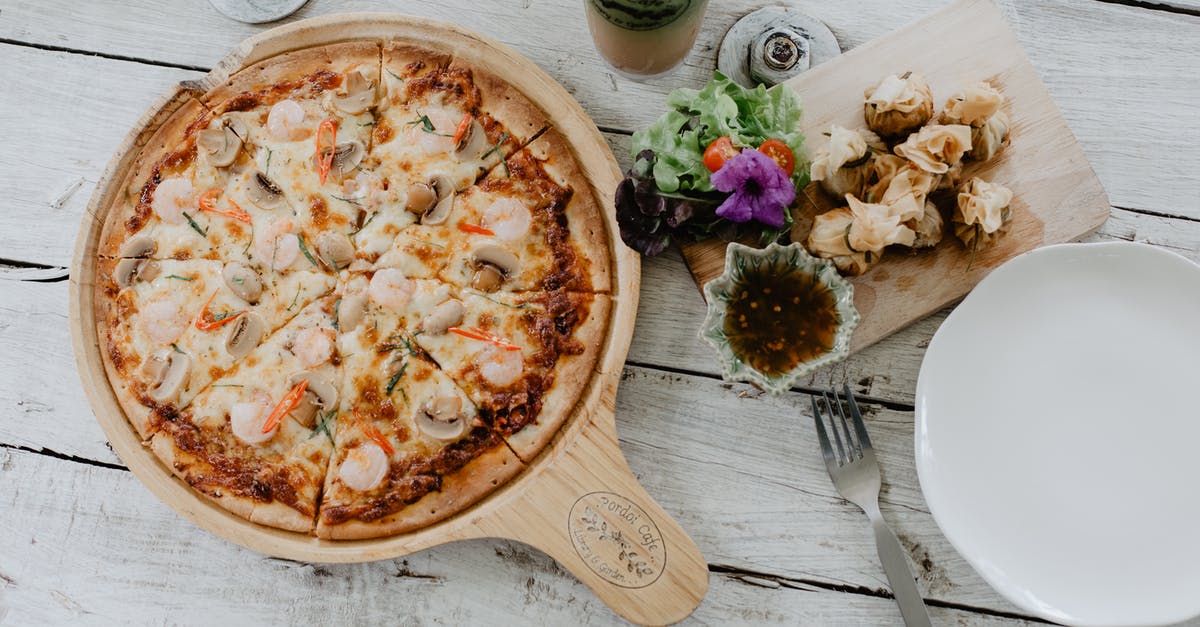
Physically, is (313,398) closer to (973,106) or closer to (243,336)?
(243,336)

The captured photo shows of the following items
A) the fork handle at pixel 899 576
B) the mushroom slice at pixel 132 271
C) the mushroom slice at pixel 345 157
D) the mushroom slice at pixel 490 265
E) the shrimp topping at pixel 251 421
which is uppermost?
the mushroom slice at pixel 345 157

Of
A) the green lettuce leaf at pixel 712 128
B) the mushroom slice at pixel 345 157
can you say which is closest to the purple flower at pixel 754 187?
the green lettuce leaf at pixel 712 128

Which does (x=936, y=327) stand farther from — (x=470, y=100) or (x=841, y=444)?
(x=470, y=100)

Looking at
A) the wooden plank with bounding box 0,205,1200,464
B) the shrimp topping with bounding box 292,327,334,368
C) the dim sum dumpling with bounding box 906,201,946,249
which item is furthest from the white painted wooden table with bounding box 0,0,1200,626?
the shrimp topping with bounding box 292,327,334,368

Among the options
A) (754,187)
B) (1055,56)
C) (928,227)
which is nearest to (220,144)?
(754,187)

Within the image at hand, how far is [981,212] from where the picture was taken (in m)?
2.80

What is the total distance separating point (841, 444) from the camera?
3113mm

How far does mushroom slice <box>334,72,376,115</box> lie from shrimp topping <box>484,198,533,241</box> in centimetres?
69

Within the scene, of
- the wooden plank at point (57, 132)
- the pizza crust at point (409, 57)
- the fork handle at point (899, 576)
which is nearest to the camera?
the fork handle at point (899, 576)

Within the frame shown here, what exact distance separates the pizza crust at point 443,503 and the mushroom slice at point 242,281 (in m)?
0.99

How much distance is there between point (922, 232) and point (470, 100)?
1.87 meters

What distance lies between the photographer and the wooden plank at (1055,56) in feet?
10.9

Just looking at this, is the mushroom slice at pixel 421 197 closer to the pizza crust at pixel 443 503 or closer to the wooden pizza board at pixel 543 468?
the wooden pizza board at pixel 543 468

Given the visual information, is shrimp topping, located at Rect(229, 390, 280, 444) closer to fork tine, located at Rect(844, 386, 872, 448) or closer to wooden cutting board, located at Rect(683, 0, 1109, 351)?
wooden cutting board, located at Rect(683, 0, 1109, 351)
